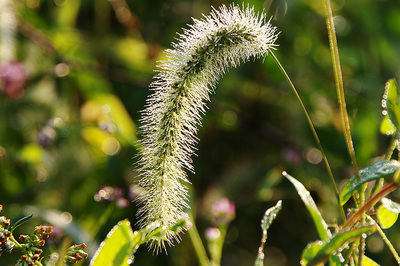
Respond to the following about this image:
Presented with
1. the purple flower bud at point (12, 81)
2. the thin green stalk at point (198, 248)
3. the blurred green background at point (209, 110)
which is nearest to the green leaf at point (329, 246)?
the thin green stalk at point (198, 248)

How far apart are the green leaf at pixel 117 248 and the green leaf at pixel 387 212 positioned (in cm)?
31

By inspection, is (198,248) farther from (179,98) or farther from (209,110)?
(209,110)

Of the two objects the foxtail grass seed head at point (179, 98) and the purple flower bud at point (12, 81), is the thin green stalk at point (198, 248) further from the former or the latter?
the purple flower bud at point (12, 81)

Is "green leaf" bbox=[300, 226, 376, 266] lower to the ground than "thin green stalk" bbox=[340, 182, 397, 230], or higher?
lower

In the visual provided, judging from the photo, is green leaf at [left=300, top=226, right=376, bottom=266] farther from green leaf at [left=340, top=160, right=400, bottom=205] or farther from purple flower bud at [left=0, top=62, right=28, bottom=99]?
purple flower bud at [left=0, top=62, right=28, bottom=99]

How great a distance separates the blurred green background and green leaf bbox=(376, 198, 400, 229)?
80 centimetres

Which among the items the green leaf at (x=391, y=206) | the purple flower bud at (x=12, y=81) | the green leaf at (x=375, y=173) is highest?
the purple flower bud at (x=12, y=81)

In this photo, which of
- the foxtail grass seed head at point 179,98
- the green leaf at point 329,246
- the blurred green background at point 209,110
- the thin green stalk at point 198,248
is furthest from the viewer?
the blurred green background at point 209,110

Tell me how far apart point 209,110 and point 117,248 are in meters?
1.23

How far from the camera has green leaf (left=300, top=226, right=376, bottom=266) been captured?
1.88 feet

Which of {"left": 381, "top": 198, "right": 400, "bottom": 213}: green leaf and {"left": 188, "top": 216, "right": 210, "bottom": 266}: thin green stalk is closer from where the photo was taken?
A: {"left": 381, "top": 198, "right": 400, "bottom": 213}: green leaf

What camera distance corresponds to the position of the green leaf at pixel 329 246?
0.57m

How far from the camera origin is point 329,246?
0.59 meters

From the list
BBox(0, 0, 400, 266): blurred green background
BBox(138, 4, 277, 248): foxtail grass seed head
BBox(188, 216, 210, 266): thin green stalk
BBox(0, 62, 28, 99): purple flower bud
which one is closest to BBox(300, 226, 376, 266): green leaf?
BBox(138, 4, 277, 248): foxtail grass seed head
